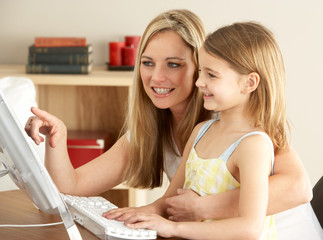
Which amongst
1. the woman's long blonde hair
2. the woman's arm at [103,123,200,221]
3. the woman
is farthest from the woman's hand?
the woman's long blonde hair

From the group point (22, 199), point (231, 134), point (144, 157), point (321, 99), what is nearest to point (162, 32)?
point (144, 157)

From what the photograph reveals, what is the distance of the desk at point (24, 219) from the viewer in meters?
1.28

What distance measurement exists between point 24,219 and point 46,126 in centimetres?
31

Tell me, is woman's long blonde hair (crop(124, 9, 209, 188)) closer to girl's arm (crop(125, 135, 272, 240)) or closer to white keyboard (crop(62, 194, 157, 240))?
white keyboard (crop(62, 194, 157, 240))

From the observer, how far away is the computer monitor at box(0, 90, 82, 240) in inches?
39.1

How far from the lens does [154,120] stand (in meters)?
1.86

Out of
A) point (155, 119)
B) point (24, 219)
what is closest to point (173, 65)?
point (155, 119)

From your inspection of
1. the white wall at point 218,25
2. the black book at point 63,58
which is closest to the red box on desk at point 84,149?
the black book at point 63,58

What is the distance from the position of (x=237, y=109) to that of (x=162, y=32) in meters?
0.48

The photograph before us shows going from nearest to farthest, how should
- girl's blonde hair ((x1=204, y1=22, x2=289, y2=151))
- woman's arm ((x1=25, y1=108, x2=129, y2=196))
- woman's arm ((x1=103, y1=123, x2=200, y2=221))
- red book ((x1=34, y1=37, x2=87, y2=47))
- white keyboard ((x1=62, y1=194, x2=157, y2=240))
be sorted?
white keyboard ((x1=62, y1=194, x2=157, y2=240))
woman's arm ((x1=103, y1=123, x2=200, y2=221))
girl's blonde hair ((x1=204, y1=22, x2=289, y2=151))
woman's arm ((x1=25, y1=108, x2=129, y2=196))
red book ((x1=34, y1=37, x2=87, y2=47))

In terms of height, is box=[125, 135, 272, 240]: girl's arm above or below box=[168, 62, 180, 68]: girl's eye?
below

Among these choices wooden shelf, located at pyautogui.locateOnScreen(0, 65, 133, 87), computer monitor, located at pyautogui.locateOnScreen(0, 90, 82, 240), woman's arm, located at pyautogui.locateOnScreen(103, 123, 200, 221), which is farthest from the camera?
wooden shelf, located at pyautogui.locateOnScreen(0, 65, 133, 87)

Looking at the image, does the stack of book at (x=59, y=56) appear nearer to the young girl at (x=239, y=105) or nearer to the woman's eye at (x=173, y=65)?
the woman's eye at (x=173, y=65)

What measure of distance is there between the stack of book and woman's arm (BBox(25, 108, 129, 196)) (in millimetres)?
1186
